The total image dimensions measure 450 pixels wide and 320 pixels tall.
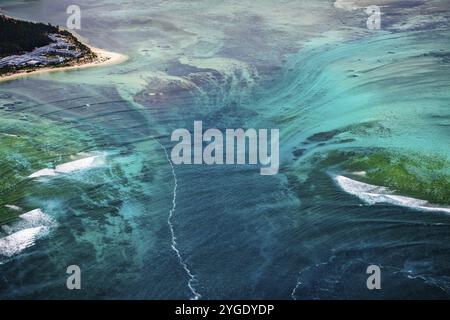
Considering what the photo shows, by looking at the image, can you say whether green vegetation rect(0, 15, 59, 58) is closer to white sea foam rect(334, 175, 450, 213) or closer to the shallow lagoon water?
the shallow lagoon water

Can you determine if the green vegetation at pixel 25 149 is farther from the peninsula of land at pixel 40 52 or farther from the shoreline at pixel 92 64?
the peninsula of land at pixel 40 52

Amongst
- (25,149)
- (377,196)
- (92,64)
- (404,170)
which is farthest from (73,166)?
(404,170)

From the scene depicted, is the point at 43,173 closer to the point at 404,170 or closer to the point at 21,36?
the point at 404,170

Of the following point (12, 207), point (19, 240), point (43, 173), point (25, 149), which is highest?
point (25, 149)

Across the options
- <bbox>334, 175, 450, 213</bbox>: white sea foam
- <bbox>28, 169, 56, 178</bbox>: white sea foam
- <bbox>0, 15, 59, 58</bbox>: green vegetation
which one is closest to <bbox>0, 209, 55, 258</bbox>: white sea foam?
<bbox>28, 169, 56, 178</bbox>: white sea foam
